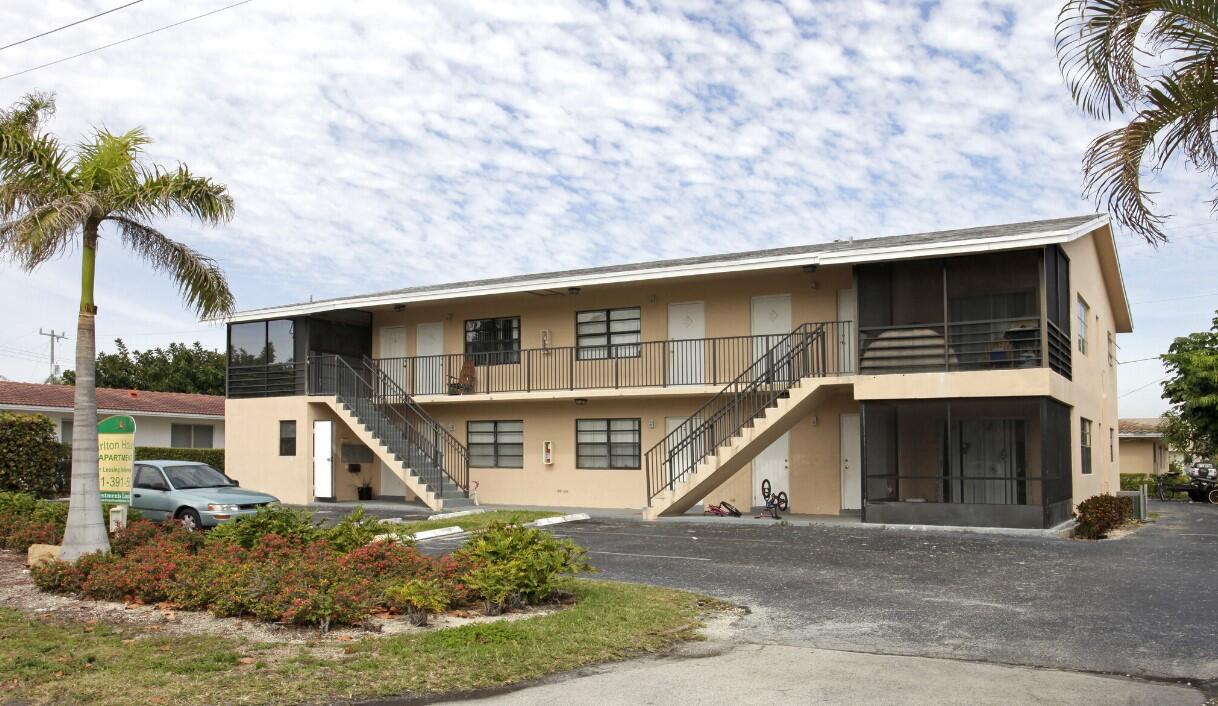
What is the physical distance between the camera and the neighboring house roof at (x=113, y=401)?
30859 millimetres

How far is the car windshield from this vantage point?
17500 mm

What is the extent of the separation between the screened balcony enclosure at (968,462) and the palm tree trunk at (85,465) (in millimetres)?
12536

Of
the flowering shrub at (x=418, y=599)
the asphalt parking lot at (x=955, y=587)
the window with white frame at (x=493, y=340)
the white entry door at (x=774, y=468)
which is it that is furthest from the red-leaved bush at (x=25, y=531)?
the white entry door at (x=774, y=468)

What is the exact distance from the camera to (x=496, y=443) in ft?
84.2

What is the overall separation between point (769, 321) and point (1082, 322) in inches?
283

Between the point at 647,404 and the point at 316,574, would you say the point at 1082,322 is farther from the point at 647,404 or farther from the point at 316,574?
the point at 316,574

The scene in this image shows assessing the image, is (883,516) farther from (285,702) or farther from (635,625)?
(285,702)

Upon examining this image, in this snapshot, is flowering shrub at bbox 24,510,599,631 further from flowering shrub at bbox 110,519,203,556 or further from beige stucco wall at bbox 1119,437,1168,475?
beige stucco wall at bbox 1119,437,1168,475

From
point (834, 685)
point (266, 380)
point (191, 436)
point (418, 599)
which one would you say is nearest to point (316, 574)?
point (418, 599)

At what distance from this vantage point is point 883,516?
722 inches

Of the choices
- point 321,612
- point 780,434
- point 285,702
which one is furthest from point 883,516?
point 285,702

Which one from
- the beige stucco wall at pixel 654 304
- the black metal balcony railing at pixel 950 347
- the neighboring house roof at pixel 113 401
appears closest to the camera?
the black metal balcony railing at pixel 950 347

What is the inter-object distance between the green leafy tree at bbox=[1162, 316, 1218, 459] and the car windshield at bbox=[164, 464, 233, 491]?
34.5m

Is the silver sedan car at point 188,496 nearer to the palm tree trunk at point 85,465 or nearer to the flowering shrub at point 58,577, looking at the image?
the palm tree trunk at point 85,465
